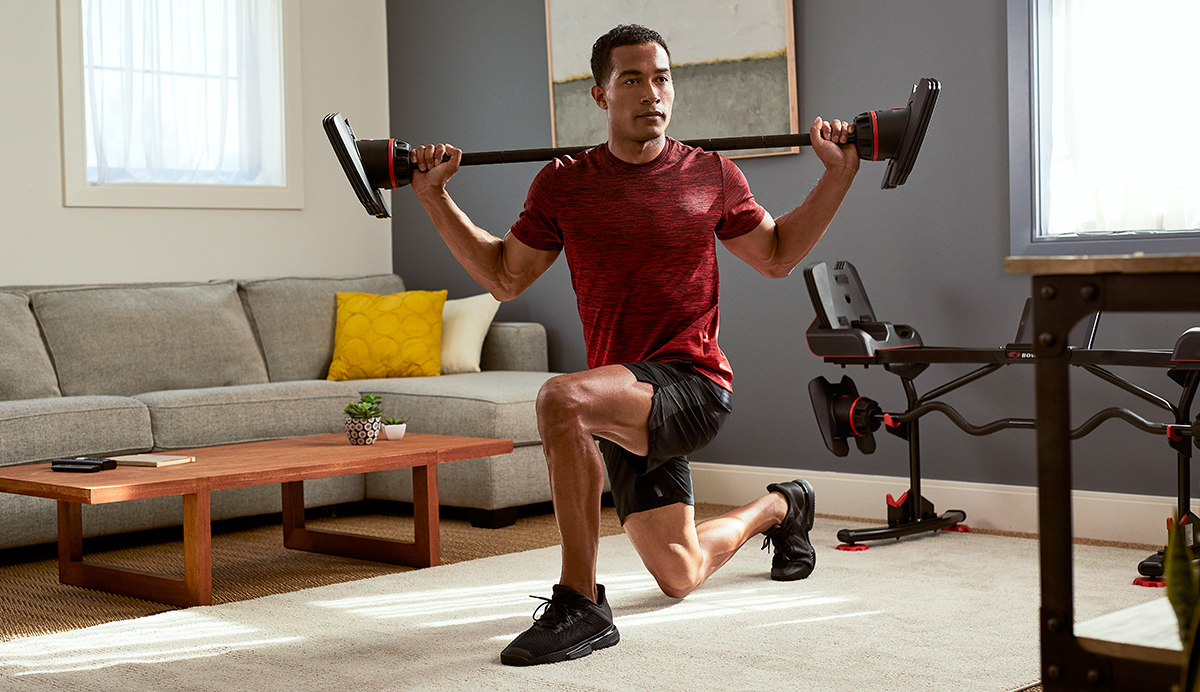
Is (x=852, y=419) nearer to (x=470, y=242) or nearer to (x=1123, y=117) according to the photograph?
(x=1123, y=117)

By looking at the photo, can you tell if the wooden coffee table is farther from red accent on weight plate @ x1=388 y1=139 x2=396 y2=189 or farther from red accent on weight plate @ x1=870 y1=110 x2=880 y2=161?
red accent on weight plate @ x1=870 y1=110 x2=880 y2=161

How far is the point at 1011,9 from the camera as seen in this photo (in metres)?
3.76

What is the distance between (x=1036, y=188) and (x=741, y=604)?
68.6 inches

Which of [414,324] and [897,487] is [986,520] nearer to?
[897,487]

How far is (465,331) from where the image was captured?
16.0 feet

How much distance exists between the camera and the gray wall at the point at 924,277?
3729mm

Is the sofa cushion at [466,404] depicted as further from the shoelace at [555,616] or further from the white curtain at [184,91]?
the shoelace at [555,616]

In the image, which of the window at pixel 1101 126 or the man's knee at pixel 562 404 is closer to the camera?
the man's knee at pixel 562 404

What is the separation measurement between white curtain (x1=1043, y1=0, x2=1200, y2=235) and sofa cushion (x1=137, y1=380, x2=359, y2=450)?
8.09 ft

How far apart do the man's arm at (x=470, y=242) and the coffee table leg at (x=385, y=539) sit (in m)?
0.88

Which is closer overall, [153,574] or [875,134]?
[875,134]

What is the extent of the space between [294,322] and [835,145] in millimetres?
2972

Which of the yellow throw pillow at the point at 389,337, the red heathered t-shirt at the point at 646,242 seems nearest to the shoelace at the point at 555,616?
the red heathered t-shirt at the point at 646,242

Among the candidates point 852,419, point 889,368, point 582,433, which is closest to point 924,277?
point 889,368
